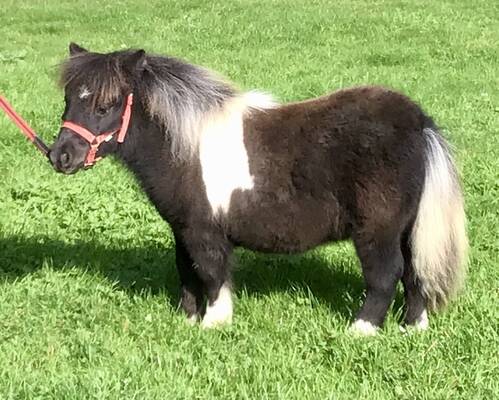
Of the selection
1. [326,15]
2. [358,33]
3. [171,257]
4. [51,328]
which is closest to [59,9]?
[326,15]

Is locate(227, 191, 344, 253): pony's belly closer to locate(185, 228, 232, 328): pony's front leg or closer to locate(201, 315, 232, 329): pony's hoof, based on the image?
locate(185, 228, 232, 328): pony's front leg

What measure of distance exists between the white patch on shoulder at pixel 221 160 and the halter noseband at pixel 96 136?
1.37ft

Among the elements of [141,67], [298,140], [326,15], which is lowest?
[326,15]

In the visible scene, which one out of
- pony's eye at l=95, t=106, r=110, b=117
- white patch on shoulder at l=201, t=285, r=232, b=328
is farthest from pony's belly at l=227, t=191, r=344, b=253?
pony's eye at l=95, t=106, r=110, b=117

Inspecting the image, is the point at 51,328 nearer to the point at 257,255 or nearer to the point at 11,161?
the point at 257,255

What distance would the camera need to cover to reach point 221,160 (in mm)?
4465

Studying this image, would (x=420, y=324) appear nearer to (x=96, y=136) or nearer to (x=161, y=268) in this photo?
(x=161, y=268)

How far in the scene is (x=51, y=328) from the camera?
4.60 metres

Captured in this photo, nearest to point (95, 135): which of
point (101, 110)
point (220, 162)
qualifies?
point (101, 110)

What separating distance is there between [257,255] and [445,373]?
2.09 metres

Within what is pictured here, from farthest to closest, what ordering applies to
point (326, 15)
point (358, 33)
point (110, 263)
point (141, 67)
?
point (326, 15) → point (358, 33) → point (110, 263) → point (141, 67)

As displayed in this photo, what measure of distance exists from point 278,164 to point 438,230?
95cm

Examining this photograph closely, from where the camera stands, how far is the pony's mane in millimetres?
4273

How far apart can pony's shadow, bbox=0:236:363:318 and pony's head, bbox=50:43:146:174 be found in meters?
1.25
